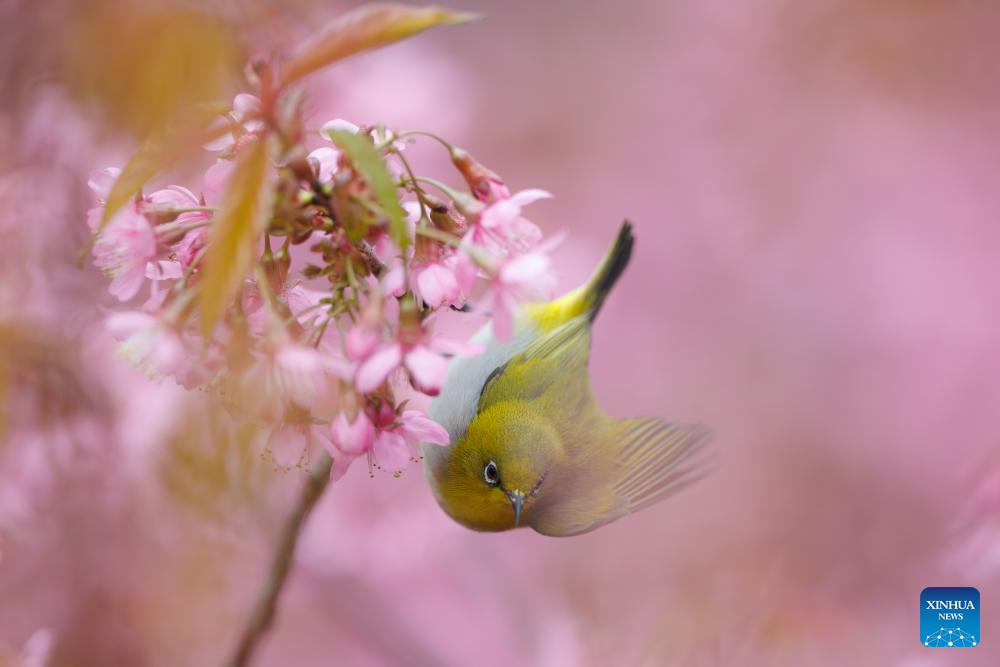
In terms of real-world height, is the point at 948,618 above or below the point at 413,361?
below

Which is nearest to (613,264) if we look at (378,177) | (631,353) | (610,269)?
(610,269)

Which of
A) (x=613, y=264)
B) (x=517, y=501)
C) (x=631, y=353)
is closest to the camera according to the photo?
(x=517, y=501)

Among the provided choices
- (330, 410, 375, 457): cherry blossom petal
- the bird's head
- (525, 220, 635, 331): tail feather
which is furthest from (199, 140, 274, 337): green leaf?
(525, 220, 635, 331): tail feather

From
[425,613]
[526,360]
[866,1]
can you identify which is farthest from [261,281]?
[866,1]

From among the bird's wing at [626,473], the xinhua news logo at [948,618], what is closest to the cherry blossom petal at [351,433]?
the bird's wing at [626,473]

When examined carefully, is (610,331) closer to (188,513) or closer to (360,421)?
(188,513)

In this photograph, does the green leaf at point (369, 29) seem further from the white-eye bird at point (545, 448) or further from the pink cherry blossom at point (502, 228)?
the white-eye bird at point (545, 448)

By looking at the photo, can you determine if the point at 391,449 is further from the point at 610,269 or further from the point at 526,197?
the point at 610,269
